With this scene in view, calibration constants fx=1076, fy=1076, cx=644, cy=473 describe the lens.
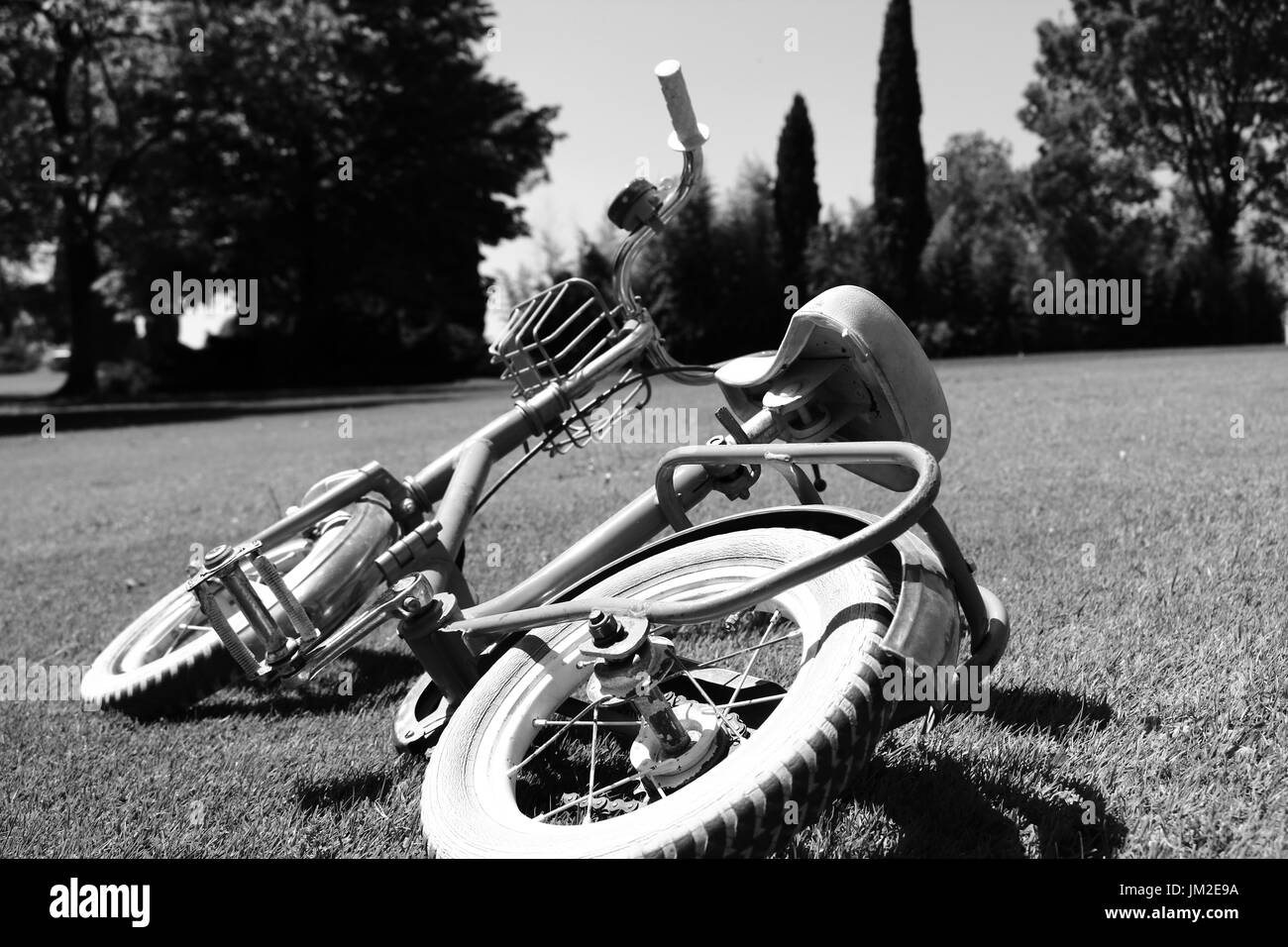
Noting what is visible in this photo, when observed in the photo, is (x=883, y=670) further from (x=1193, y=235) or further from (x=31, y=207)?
(x=1193, y=235)

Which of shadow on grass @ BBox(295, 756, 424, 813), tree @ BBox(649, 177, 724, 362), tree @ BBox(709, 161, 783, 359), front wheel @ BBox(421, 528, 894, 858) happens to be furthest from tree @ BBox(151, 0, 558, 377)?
front wheel @ BBox(421, 528, 894, 858)

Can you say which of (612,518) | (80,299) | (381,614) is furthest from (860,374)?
(80,299)

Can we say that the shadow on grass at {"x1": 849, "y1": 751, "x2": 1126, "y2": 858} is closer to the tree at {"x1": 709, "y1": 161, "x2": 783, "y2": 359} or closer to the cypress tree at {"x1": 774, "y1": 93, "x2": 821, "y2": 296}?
the tree at {"x1": 709, "y1": 161, "x2": 783, "y2": 359}

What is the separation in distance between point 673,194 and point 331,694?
2148 mm

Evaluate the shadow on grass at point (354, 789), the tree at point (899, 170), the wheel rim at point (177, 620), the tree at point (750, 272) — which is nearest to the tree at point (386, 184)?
the tree at point (750, 272)

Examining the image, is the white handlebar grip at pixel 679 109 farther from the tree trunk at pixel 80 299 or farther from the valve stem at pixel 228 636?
the tree trunk at pixel 80 299

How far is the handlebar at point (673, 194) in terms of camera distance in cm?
296

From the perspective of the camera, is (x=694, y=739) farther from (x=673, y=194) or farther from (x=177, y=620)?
(x=177, y=620)

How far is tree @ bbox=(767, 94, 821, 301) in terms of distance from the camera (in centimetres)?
3738

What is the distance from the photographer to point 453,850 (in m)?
2.12


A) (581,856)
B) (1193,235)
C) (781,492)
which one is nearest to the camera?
(581,856)

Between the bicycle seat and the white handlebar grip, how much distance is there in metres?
0.71
